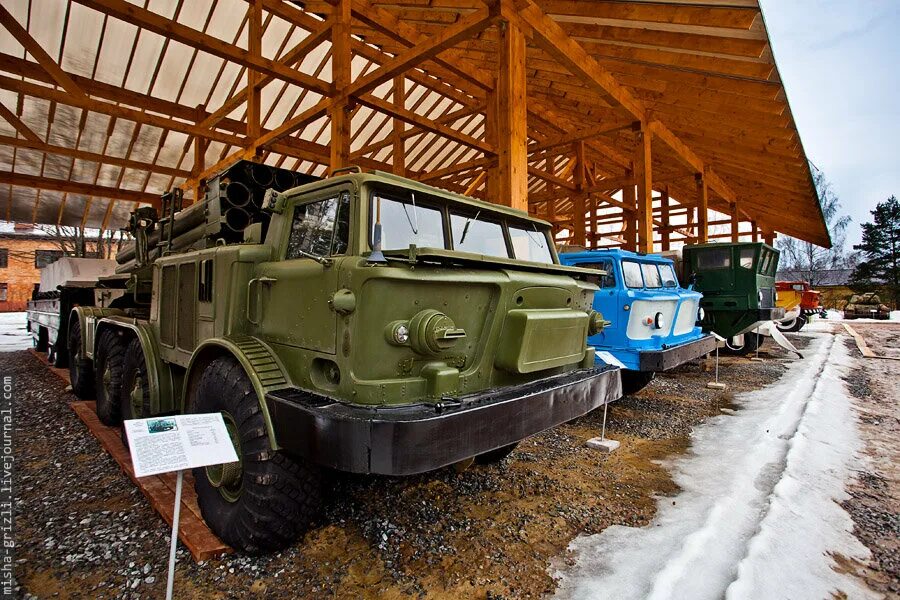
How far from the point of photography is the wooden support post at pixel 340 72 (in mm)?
5793

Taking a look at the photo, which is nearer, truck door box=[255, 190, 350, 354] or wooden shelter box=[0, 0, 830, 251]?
truck door box=[255, 190, 350, 354]

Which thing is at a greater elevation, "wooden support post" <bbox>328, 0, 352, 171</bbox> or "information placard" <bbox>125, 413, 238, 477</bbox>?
"wooden support post" <bbox>328, 0, 352, 171</bbox>

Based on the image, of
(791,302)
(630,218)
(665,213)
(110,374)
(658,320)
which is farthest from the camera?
(665,213)

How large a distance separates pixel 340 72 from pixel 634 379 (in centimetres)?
530

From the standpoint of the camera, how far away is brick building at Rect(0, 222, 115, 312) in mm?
26516

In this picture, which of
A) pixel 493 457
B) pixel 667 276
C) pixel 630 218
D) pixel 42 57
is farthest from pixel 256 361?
pixel 630 218

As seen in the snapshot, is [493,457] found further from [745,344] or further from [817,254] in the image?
[817,254]

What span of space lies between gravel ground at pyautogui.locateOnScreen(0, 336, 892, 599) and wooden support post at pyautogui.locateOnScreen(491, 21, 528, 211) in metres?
2.61

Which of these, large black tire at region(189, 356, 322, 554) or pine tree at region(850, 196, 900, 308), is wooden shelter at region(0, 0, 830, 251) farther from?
pine tree at region(850, 196, 900, 308)

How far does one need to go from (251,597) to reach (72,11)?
28.6 ft

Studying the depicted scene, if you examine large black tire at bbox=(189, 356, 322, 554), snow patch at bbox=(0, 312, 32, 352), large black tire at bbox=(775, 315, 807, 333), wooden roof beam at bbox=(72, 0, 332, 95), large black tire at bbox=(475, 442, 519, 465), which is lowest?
snow patch at bbox=(0, 312, 32, 352)

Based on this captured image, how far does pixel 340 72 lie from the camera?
19.1ft

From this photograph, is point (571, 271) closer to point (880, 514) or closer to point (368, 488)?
point (368, 488)

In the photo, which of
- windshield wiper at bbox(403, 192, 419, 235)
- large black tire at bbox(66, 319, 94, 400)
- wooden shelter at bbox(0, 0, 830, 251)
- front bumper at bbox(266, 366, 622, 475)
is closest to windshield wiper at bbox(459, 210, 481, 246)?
windshield wiper at bbox(403, 192, 419, 235)
